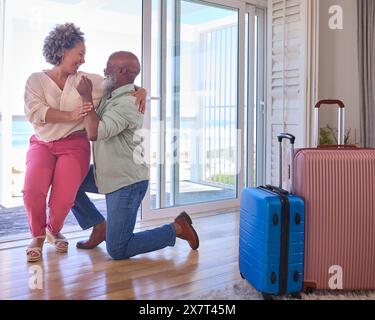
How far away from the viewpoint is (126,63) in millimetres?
2568

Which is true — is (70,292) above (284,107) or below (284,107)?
below

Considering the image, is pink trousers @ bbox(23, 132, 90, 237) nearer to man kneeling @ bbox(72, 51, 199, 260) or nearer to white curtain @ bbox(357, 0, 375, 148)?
man kneeling @ bbox(72, 51, 199, 260)

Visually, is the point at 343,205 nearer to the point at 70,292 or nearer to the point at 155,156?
the point at 70,292

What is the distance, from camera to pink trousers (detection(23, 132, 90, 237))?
254 centimetres

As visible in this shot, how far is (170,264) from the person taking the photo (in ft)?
8.00

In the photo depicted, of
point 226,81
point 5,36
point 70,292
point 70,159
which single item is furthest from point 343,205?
point 5,36

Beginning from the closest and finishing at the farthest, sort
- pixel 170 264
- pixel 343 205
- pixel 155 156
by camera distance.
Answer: pixel 343 205 < pixel 170 264 < pixel 155 156

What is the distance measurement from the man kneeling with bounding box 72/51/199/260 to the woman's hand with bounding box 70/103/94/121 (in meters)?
0.02

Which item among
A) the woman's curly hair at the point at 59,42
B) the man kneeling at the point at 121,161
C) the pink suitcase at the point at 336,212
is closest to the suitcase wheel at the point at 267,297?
the pink suitcase at the point at 336,212

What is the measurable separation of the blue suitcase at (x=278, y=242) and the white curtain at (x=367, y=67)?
7.17 ft

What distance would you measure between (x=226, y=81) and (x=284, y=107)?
0.56 metres

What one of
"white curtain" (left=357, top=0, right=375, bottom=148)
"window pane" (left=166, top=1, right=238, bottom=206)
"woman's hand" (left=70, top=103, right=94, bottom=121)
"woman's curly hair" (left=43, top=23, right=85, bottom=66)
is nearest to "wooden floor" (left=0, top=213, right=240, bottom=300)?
"woman's hand" (left=70, top=103, right=94, bottom=121)

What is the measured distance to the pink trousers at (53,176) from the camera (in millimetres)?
2535

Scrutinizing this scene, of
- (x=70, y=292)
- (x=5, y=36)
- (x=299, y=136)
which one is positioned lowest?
(x=70, y=292)
